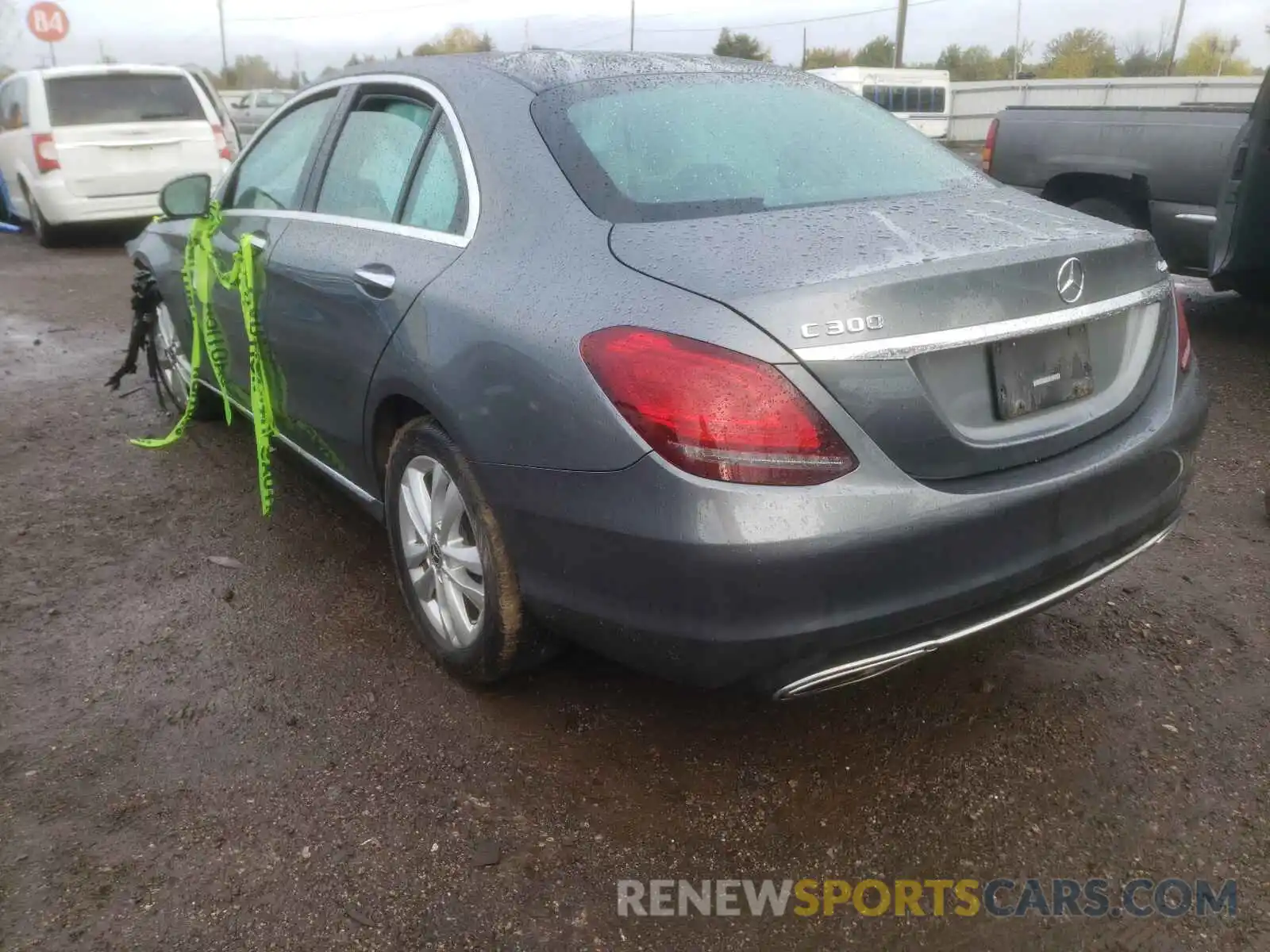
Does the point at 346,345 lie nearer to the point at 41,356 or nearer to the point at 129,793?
the point at 129,793

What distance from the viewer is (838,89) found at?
3479mm

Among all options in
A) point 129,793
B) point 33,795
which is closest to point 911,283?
point 129,793

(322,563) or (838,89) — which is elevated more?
(838,89)

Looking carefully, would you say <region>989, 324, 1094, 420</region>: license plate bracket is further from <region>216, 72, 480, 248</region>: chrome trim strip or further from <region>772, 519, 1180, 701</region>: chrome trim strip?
<region>216, 72, 480, 248</region>: chrome trim strip

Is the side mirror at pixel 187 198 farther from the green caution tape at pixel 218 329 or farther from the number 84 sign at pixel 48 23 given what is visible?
the number 84 sign at pixel 48 23

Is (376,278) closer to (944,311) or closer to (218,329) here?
(944,311)

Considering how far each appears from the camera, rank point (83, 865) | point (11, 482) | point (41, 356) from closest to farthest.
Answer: point (83, 865), point (11, 482), point (41, 356)

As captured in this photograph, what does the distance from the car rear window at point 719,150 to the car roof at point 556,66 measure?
7 centimetres

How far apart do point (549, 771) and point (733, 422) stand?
1073mm

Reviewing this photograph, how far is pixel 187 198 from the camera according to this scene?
4156 millimetres

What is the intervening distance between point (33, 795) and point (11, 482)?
8.29 ft

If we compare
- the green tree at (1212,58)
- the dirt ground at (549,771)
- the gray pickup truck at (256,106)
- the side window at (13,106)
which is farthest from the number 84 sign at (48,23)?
the green tree at (1212,58)

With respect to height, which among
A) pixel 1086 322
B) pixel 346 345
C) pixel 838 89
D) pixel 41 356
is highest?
pixel 838 89

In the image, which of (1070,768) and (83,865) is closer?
(83,865)
